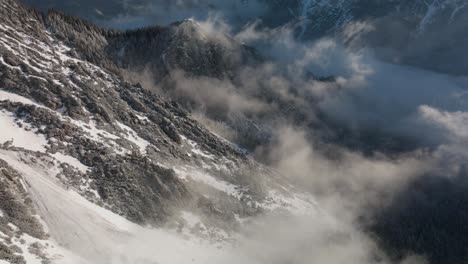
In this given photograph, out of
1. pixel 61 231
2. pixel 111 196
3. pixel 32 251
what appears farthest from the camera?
pixel 111 196

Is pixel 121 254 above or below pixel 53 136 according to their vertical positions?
below

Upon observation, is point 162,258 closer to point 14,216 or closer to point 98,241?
point 98,241

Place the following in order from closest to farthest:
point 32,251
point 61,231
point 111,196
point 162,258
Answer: point 32,251 → point 61,231 → point 162,258 → point 111,196

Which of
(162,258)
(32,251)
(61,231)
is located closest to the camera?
(32,251)

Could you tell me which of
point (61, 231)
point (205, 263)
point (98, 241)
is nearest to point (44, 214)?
point (61, 231)

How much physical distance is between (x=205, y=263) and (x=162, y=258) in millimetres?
16858

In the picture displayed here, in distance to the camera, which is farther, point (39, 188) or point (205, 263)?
point (205, 263)

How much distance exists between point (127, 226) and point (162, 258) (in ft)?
56.7

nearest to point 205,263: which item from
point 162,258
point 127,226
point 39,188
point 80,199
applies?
point 162,258

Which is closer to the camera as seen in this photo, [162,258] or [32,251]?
[32,251]

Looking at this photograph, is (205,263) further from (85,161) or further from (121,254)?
(85,161)

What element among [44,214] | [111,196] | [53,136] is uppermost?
[53,136]

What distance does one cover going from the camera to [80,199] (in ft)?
598

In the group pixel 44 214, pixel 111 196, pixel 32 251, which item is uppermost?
pixel 111 196
